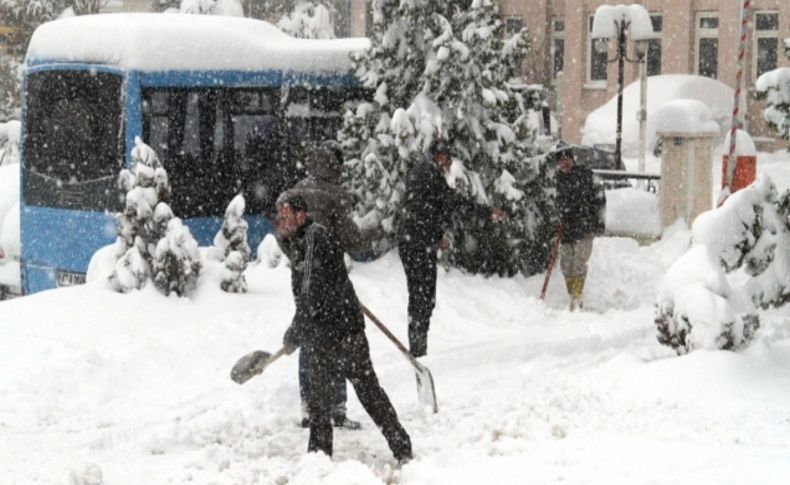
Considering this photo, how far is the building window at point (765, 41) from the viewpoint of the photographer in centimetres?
3709

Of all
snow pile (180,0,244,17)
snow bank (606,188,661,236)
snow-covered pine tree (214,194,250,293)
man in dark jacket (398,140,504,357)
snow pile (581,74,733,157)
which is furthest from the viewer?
snow pile (581,74,733,157)

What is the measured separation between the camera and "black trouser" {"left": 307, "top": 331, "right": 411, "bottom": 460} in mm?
7367

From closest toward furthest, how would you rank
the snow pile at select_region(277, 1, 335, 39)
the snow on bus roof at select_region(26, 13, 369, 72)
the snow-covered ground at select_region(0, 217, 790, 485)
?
1. the snow-covered ground at select_region(0, 217, 790, 485)
2. the snow on bus roof at select_region(26, 13, 369, 72)
3. the snow pile at select_region(277, 1, 335, 39)

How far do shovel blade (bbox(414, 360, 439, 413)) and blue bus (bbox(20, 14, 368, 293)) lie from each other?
233 inches

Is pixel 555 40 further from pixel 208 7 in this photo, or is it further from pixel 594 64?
pixel 208 7

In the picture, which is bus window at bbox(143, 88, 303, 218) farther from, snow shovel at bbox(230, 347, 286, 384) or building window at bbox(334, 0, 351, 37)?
building window at bbox(334, 0, 351, 37)

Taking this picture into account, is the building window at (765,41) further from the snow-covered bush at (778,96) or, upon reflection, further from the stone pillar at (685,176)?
the snow-covered bush at (778,96)

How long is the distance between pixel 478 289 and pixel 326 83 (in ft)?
13.3

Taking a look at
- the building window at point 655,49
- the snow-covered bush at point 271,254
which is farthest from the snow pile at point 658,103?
the snow-covered bush at point 271,254

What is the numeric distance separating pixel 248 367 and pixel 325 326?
565 mm

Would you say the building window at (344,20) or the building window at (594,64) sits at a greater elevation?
the building window at (344,20)

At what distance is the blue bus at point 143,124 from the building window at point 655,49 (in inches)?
992

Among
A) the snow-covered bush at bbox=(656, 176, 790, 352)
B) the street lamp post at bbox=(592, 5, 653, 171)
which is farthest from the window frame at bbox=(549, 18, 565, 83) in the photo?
the snow-covered bush at bbox=(656, 176, 790, 352)

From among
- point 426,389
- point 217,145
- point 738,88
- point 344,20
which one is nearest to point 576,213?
point 738,88
